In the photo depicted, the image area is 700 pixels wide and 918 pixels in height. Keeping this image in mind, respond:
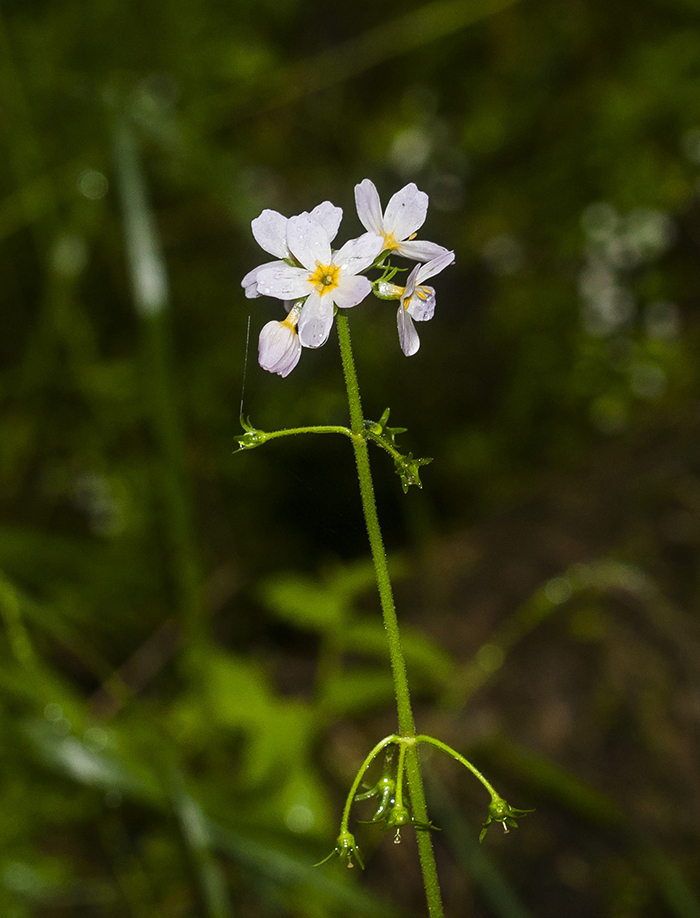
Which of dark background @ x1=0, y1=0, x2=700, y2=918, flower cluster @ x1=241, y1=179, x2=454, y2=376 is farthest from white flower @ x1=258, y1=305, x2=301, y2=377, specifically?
dark background @ x1=0, y1=0, x2=700, y2=918

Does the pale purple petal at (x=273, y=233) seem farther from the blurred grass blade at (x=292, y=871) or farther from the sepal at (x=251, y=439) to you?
the blurred grass blade at (x=292, y=871)

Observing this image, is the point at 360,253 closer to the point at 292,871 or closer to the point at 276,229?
the point at 276,229

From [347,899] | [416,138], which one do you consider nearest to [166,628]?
[347,899]

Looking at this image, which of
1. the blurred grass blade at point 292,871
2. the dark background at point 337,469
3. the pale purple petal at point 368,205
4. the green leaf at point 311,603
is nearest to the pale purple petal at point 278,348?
the pale purple petal at point 368,205

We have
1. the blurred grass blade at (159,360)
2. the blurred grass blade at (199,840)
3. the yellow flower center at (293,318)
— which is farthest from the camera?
the blurred grass blade at (159,360)

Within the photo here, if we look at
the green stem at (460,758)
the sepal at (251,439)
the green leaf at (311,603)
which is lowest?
the green stem at (460,758)

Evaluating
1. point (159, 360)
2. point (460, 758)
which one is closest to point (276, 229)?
point (460, 758)
